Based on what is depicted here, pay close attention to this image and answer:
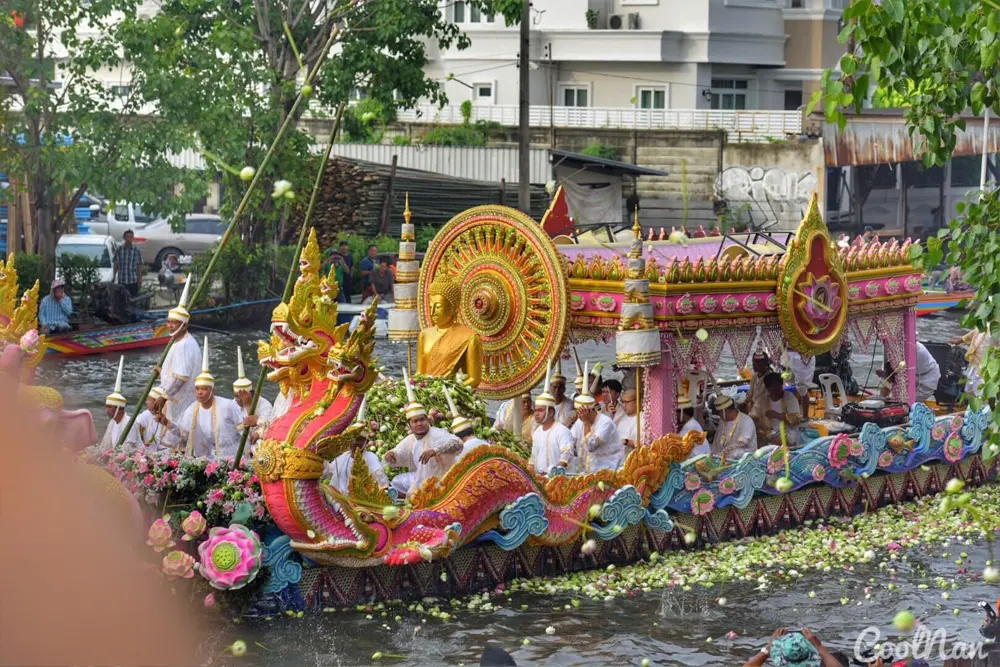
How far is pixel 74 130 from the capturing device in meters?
25.5

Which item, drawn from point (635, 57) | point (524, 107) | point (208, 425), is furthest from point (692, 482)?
point (635, 57)

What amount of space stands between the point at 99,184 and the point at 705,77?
1959cm

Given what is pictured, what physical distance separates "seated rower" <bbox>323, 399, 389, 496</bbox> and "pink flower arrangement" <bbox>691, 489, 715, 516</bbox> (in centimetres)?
288

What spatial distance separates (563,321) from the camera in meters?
13.8

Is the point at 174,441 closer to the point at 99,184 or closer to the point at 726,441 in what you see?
the point at 726,441

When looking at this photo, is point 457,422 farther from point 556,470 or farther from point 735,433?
point 735,433

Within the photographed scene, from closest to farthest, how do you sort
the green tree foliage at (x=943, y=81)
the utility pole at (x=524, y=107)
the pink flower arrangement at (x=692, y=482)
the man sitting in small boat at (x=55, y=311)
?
1. the green tree foliage at (x=943, y=81)
2. the pink flower arrangement at (x=692, y=482)
3. the man sitting in small boat at (x=55, y=311)
4. the utility pole at (x=524, y=107)

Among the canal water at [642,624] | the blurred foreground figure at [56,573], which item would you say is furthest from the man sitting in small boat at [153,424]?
the blurred foreground figure at [56,573]

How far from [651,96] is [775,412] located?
2606cm

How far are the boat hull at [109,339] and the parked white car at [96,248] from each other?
2.82m

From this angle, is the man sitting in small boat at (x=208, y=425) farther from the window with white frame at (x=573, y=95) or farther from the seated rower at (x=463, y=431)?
the window with white frame at (x=573, y=95)

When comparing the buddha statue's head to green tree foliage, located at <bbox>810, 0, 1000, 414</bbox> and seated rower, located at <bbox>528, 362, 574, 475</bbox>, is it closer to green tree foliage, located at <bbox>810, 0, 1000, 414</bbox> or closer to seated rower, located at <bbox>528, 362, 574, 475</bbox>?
seated rower, located at <bbox>528, 362, 574, 475</bbox>

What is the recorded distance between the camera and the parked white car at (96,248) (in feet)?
91.1

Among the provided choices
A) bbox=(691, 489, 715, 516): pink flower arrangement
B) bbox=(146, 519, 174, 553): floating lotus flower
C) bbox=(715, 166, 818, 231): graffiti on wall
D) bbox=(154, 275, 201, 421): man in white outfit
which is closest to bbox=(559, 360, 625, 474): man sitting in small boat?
bbox=(691, 489, 715, 516): pink flower arrangement
